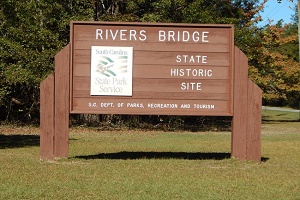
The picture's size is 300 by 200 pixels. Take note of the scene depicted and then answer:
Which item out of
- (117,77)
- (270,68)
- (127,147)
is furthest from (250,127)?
(270,68)

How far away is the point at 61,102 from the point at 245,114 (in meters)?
4.31

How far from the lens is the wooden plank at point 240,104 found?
537 inches

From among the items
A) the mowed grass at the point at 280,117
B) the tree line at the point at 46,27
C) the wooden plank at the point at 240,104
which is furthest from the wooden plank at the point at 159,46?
the mowed grass at the point at 280,117

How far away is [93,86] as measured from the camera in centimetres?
1352

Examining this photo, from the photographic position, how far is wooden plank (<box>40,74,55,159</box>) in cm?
1341

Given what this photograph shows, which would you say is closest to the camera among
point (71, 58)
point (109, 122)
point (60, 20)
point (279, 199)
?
point (279, 199)

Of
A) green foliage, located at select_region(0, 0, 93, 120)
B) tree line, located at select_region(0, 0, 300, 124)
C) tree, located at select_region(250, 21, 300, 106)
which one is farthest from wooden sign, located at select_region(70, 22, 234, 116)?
tree, located at select_region(250, 21, 300, 106)

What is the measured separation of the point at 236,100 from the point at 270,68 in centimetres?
3186

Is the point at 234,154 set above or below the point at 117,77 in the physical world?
below

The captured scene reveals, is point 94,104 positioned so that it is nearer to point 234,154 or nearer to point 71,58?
point 71,58

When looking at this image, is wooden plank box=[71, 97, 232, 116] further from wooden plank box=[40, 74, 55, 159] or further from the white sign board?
wooden plank box=[40, 74, 55, 159]

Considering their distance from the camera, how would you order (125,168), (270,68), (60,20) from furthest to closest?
(270,68) < (60,20) < (125,168)

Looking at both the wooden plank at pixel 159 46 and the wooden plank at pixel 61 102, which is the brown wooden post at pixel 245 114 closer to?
the wooden plank at pixel 159 46

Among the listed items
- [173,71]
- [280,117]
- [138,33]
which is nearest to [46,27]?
[138,33]
